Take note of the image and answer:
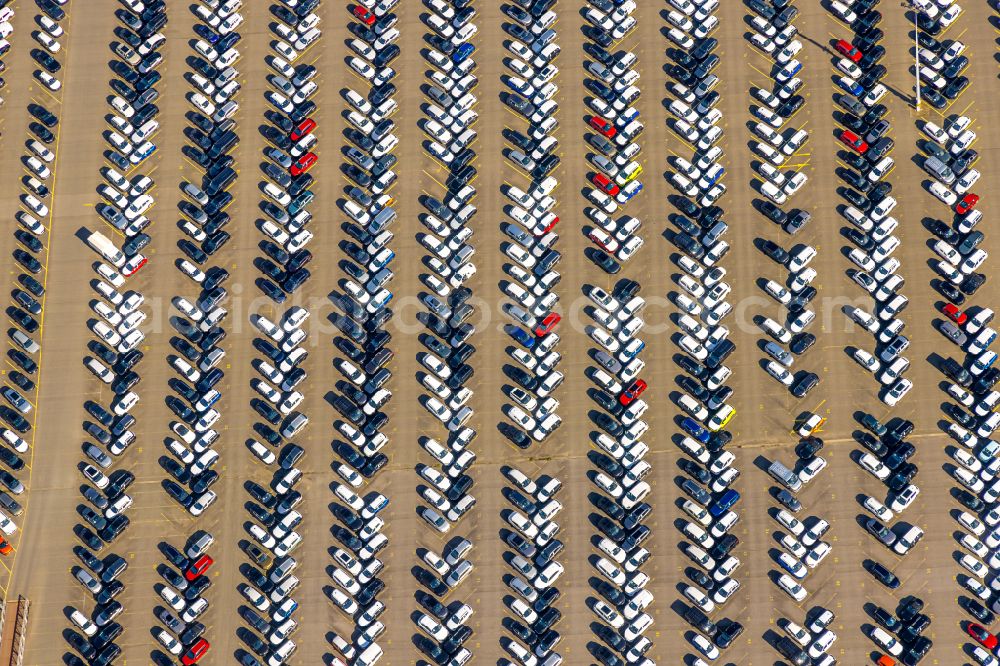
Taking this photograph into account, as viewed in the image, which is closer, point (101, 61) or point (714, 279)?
point (714, 279)

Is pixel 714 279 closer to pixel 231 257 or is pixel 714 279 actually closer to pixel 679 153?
pixel 679 153

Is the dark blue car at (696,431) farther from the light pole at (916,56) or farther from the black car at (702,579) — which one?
the light pole at (916,56)

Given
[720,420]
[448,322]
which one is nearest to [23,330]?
[448,322]

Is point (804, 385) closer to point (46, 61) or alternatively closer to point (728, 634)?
point (728, 634)

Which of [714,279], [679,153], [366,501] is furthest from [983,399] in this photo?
[366,501]

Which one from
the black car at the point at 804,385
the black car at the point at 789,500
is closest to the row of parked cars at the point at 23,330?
the black car at the point at 789,500
